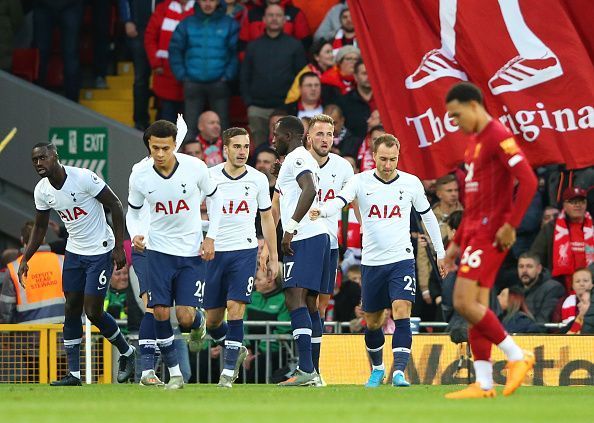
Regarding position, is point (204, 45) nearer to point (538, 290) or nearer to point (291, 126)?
point (538, 290)

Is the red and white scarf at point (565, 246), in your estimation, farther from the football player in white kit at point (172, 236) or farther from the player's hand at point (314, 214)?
the football player in white kit at point (172, 236)

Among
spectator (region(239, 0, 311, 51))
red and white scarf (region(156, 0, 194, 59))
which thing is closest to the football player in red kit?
spectator (region(239, 0, 311, 51))

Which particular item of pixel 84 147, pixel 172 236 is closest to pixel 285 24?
pixel 84 147

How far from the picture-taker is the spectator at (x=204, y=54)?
2233 centimetres

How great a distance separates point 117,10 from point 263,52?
16.7 feet

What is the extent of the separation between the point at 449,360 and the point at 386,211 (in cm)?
265

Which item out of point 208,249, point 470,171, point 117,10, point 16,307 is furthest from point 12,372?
point 117,10

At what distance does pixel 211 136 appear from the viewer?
21.5 meters

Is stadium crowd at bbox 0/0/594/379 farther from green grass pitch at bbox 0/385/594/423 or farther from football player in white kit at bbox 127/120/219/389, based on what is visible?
green grass pitch at bbox 0/385/594/423

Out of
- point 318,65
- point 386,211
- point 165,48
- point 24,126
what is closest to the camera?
point 386,211

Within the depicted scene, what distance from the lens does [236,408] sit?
458 inches

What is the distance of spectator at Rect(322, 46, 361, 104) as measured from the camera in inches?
848

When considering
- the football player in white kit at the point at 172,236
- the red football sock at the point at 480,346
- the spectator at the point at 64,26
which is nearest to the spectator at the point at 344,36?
the spectator at the point at 64,26

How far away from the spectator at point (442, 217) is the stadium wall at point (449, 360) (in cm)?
147
